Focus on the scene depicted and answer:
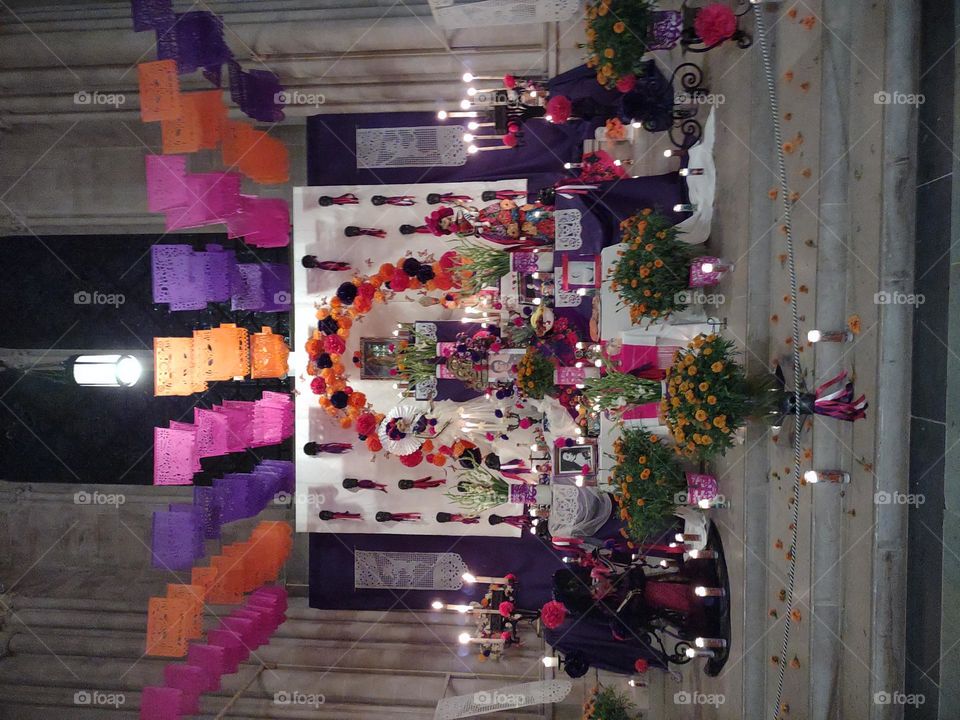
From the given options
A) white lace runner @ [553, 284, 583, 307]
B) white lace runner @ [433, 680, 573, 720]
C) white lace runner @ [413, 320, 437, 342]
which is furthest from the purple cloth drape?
white lace runner @ [433, 680, 573, 720]

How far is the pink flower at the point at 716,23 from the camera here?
14.4 feet

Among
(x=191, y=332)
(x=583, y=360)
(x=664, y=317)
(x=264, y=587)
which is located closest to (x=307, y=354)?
(x=191, y=332)

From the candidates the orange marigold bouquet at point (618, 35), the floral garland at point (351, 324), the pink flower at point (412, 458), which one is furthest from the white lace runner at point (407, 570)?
the orange marigold bouquet at point (618, 35)

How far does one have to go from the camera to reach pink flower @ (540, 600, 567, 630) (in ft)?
18.9

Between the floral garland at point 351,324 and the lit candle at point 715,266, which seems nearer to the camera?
the lit candle at point 715,266

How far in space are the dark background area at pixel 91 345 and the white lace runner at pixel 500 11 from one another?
3.92 metres

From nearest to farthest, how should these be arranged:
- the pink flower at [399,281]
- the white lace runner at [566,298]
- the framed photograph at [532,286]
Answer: the white lace runner at [566,298]
the framed photograph at [532,286]
the pink flower at [399,281]

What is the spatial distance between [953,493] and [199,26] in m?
6.91

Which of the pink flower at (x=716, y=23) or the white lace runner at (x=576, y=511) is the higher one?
the pink flower at (x=716, y=23)

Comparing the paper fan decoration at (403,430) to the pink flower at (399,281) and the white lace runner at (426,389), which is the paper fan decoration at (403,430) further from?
the pink flower at (399,281)

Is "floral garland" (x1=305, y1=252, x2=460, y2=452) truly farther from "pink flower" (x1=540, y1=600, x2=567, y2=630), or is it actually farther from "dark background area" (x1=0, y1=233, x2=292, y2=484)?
"pink flower" (x1=540, y1=600, x2=567, y2=630)

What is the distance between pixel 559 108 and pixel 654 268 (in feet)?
6.55

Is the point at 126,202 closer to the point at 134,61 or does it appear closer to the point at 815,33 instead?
the point at 134,61

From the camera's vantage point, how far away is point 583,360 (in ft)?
21.5
